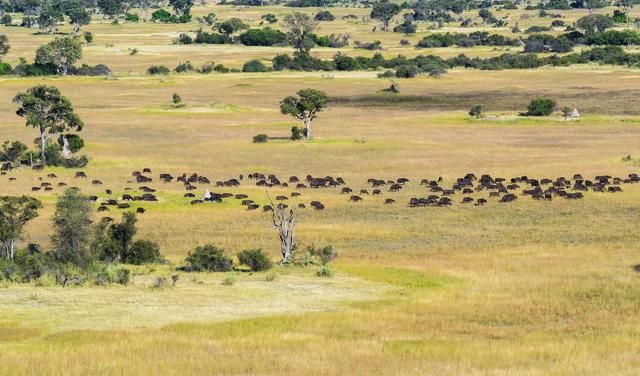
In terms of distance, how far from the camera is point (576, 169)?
7000cm

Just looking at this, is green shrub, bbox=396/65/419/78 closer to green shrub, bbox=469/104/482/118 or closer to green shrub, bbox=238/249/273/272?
green shrub, bbox=469/104/482/118

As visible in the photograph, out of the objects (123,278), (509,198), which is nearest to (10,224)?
(123,278)

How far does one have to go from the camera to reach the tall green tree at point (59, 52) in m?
146

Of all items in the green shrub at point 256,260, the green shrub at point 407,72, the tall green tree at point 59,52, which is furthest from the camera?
the green shrub at point 407,72

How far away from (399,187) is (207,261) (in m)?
23.7

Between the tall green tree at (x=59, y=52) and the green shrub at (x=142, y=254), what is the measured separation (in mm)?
108502

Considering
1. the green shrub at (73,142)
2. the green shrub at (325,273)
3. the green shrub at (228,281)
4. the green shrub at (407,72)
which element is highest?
the green shrub at (228,281)

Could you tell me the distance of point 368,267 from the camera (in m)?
40.6

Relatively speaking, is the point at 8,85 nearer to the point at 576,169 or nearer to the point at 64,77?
the point at 64,77

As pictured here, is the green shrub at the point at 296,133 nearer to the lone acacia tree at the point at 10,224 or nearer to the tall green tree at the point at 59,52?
the lone acacia tree at the point at 10,224

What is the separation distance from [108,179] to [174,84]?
245 ft

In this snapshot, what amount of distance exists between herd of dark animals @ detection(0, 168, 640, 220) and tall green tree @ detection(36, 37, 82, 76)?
3164 inches

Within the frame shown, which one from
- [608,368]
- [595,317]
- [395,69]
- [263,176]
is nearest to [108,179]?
[263,176]

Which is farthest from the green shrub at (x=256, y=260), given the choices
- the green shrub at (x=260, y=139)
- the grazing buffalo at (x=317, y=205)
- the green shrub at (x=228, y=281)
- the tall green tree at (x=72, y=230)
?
the green shrub at (x=260, y=139)
